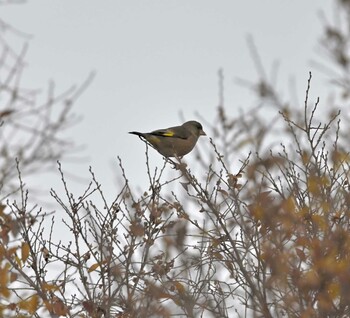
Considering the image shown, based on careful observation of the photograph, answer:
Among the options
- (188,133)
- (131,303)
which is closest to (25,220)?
(131,303)

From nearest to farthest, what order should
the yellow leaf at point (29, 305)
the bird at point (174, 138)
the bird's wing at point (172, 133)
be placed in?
the yellow leaf at point (29, 305)
the bird at point (174, 138)
the bird's wing at point (172, 133)

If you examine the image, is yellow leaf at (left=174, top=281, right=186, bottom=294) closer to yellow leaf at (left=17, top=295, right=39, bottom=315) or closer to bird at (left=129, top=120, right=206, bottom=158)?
yellow leaf at (left=17, top=295, right=39, bottom=315)

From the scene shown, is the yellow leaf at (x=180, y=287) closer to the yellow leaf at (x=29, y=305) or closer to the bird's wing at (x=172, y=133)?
the yellow leaf at (x=29, y=305)

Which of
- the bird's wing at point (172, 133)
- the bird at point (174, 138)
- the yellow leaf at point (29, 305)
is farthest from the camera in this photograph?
the bird's wing at point (172, 133)

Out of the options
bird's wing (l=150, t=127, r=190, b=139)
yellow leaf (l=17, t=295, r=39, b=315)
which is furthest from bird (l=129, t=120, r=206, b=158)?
yellow leaf (l=17, t=295, r=39, b=315)

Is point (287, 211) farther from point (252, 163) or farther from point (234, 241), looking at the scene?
point (252, 163)

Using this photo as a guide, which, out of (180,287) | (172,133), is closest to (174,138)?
(172,133)

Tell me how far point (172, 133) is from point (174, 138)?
0.72ft

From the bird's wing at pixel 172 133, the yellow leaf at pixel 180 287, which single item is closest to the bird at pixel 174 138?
the bird's wing at pixel 172 133

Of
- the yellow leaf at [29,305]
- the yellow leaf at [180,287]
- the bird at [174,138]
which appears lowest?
the yellow leaf at [29,305]

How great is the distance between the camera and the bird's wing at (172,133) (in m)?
12.8

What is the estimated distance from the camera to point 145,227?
24.1 ft

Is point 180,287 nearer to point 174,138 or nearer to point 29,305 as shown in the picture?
point 29,305

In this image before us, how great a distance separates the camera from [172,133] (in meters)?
13.0
